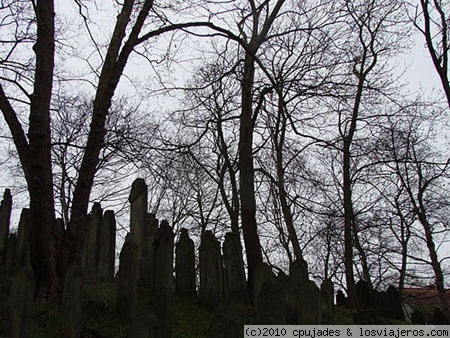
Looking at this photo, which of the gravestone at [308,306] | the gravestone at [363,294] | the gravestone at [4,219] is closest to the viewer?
the gravestone at [308,306]

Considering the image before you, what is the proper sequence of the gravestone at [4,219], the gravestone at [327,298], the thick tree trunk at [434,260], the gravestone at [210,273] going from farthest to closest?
the thick tree trunk at [434,260] < the gravestone at [4,219] < the gravestone at [327,298] < the gravestone at [210,273]

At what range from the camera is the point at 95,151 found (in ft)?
18.2

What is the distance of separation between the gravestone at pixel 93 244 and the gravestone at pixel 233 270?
6.47 ft

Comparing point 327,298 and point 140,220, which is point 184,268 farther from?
point 327,298

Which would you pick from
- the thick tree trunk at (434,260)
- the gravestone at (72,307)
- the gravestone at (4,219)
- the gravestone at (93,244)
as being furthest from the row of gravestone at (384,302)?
the gravestone at (72,307)

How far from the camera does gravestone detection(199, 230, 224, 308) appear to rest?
21.8 feet

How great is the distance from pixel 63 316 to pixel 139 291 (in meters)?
2.70

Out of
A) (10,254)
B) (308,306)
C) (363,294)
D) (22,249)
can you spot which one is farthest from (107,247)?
(363,294)

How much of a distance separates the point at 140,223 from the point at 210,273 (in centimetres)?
128

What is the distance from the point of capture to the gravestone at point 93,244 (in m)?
7.32

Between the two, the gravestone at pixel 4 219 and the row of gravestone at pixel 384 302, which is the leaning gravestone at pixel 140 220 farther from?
the row of gravestone at pixel 384 302

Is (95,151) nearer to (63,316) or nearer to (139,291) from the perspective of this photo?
(139,291)

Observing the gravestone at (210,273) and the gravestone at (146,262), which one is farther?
the gravestone at (146,262)

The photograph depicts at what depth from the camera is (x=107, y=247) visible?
7.21m
